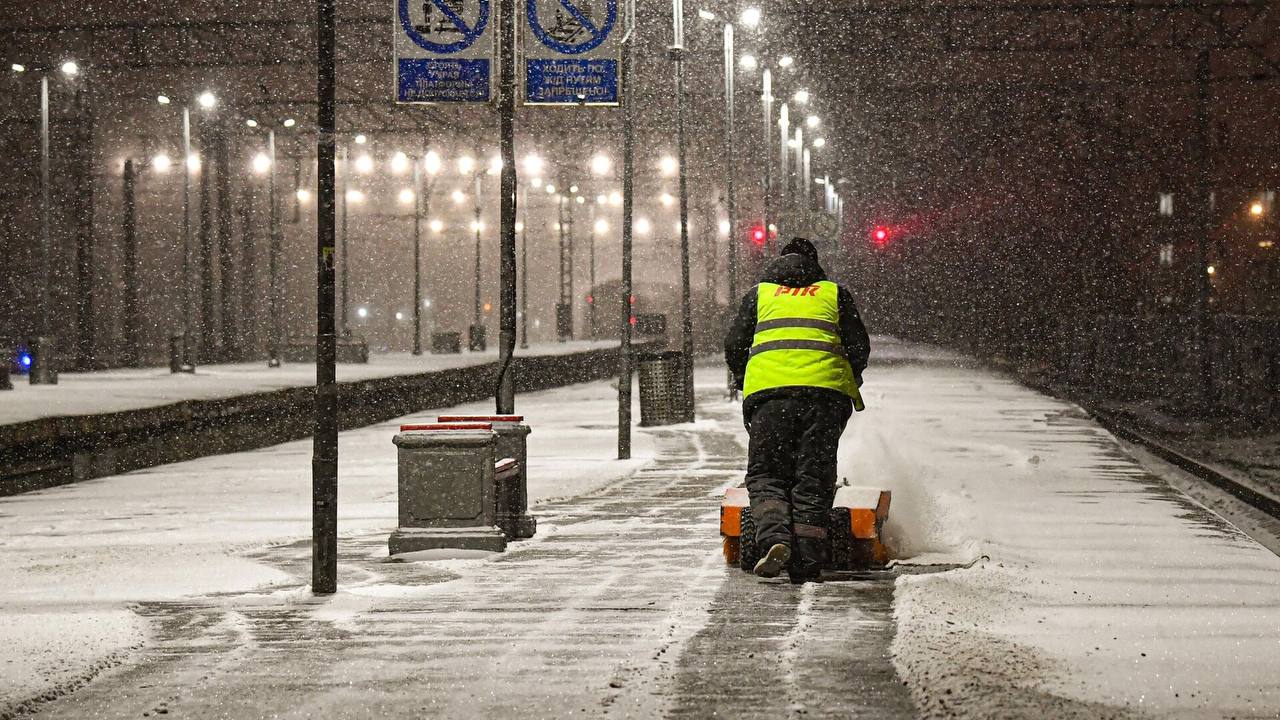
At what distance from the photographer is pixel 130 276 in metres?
57.2

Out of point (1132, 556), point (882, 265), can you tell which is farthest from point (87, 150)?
point (882, 265)

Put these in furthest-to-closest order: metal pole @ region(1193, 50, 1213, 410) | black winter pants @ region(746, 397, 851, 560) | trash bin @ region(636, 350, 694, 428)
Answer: metal pole @ region(1193, 50, 1213, 410) → trash bin @ region(636, 350, 694, 428) → black winter pants @ region(746, 397, 851, 560)

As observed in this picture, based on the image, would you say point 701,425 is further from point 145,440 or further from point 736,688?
point 736,688

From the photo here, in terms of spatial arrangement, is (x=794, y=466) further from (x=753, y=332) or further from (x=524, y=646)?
(x=524, y=646)

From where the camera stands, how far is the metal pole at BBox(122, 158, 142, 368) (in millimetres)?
56406

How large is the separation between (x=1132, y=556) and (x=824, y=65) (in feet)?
177

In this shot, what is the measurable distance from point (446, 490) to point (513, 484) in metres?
1.10

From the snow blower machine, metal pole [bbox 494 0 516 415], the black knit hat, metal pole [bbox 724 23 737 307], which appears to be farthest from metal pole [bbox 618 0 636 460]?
metal pole [bbox 724 23 737 307]

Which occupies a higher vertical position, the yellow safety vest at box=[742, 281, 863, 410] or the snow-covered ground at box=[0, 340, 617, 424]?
the yellow safety vest at box=[742, 281, 863, 410]

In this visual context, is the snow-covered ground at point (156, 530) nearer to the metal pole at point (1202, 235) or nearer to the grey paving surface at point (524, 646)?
the grey paving surface at point (524, 646)

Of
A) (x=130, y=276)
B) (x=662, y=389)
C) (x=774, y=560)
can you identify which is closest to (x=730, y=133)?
(x=662, y=389)

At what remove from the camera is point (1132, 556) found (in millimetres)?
12688

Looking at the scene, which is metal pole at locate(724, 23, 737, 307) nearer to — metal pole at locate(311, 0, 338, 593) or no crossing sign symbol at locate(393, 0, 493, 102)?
no crossing sign symbol at locate(393, 0, 493, 102)

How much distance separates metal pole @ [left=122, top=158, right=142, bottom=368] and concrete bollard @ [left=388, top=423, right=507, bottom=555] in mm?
45251
